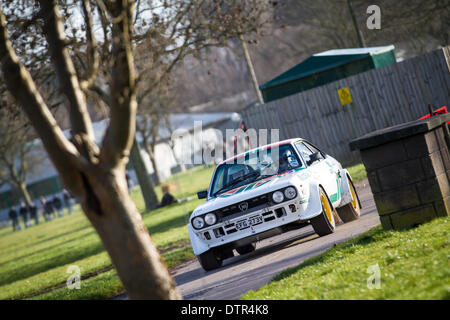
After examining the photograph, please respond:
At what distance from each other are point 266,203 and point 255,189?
0.29 m

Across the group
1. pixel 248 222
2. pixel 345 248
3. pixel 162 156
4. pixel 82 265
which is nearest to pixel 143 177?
pixel 82 265

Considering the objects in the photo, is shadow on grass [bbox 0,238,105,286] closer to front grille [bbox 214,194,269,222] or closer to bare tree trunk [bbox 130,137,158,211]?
bare tree trunk [bbox 130,137,158,211]

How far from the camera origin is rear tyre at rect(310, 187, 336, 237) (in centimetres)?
1006

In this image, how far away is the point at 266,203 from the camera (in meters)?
10.0

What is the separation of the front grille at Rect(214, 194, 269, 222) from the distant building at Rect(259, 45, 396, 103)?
15580mm

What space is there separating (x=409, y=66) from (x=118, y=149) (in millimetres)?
18320

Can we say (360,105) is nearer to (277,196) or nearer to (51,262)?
(51,262)

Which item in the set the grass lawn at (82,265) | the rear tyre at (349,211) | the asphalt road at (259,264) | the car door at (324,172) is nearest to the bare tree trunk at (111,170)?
the asphalt road at (259,264)

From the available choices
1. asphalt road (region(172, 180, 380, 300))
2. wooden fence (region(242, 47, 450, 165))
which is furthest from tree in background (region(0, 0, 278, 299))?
wooden fence (region(242, 47, 450, 165))

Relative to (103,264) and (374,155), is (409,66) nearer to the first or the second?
(103,264)

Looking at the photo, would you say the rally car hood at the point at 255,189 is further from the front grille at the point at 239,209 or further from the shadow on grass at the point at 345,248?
the shadow on grass at the point at 345,248

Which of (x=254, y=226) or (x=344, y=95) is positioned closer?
(x=254, y=226)

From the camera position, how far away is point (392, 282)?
5781mm

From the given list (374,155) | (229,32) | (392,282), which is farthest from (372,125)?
(392,282)
